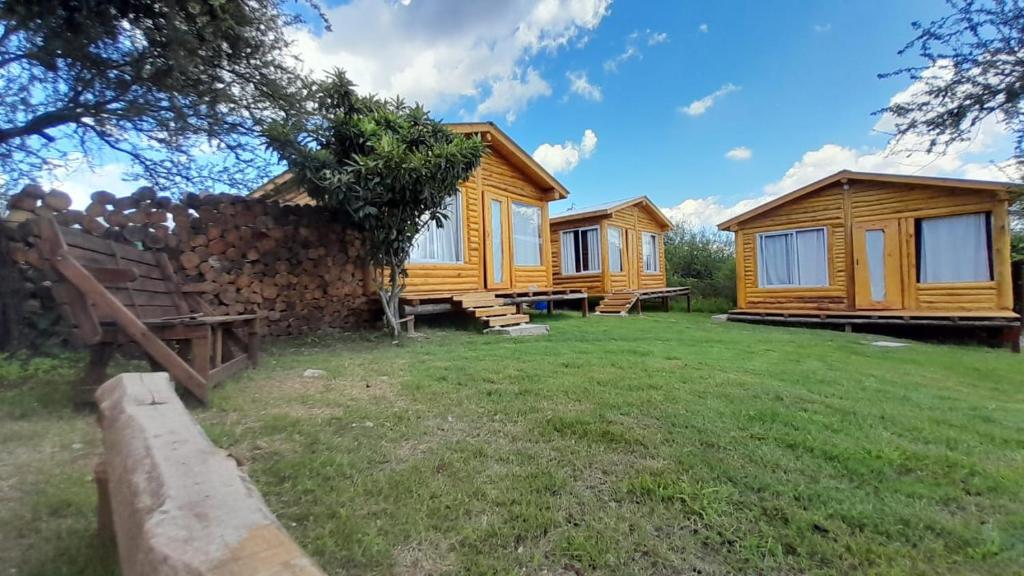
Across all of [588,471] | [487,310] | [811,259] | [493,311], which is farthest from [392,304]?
[811,259]

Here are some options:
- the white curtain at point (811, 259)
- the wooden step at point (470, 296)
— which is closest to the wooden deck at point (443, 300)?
the wooden step at point (470, 296)

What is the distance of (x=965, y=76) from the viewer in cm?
394

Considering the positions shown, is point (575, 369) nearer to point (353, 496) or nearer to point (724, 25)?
point (353, 496)

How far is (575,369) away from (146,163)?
7.06 metres

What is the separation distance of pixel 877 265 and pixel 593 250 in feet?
26.6

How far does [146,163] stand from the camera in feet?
23.0

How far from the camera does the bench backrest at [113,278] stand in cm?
330

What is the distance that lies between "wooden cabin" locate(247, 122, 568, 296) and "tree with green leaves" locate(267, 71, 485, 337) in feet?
4.15

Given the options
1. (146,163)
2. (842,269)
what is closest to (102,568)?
(146,163)

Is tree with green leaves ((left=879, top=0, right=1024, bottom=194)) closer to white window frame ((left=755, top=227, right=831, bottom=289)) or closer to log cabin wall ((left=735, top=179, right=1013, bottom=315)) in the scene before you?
log cabin wall ((left=735, top=179, right=1013, bottom=315))

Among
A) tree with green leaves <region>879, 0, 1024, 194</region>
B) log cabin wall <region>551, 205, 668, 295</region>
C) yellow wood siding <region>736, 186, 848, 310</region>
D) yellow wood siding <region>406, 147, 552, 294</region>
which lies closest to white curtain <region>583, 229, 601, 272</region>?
log cabin wall <region>551, 205, 668, 295</region>

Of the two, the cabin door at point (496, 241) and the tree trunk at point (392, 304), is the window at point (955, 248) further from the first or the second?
the tree trunk at point (392, 304)

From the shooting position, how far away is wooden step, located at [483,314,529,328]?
29.5 ft

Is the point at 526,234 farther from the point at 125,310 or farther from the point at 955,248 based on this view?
the point at 955,248
